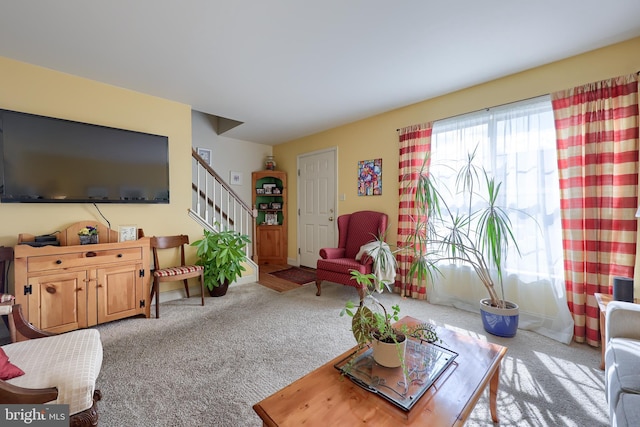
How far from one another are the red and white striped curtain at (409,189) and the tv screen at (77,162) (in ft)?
9.42

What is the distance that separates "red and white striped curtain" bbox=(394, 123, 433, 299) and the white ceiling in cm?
49

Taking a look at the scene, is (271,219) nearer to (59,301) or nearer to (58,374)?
(59,301)

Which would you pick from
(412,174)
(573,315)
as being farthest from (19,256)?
(573,315)

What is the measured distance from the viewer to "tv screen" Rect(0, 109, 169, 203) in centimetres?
218

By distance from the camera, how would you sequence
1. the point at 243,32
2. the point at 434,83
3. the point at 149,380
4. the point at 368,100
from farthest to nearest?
the point at 368,100 < the point at 434,83 < the point at 243,32 < the point at 149,380

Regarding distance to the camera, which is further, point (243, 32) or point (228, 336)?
point (228, 336)

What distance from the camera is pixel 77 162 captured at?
246 centimetres

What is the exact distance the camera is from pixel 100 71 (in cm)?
244

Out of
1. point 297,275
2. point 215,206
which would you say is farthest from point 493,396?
point 215,206

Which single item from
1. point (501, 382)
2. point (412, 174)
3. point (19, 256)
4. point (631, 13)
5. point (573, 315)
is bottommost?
point (501, 382)

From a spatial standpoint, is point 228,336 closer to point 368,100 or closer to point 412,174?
point 412,174

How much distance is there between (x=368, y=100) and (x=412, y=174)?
41.7 inches

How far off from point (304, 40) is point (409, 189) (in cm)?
202

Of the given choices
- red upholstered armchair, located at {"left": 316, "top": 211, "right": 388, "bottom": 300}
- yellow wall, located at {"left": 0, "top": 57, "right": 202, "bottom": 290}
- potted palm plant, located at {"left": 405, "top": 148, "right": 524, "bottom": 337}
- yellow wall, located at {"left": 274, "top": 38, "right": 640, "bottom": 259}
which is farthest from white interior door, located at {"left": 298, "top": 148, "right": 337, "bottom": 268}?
yellow wall, located at {"left": 0, "top": 57, "right": 202, "bottom": 290}
